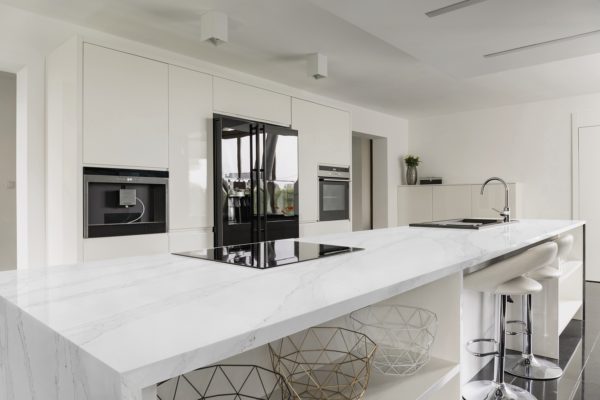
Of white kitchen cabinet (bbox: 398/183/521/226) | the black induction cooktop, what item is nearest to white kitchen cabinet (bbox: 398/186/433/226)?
white kitchen cabinet (bbox: 398/183/521/226)

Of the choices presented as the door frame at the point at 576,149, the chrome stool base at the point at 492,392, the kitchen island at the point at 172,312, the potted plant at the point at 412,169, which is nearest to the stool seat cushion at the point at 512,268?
the kitchen island at the point at 172,312

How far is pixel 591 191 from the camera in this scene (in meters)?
5.23

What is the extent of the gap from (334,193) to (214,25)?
2148 mm

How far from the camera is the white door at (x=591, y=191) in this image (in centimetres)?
520

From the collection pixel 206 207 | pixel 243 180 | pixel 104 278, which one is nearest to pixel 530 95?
pixel 243 180

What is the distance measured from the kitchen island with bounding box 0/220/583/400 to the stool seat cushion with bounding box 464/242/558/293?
15.8 inches

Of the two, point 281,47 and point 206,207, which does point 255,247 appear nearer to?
point 206,207

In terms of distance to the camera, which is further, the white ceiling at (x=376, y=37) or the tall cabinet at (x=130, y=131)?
the tall cabinet at (x=130, y=131)

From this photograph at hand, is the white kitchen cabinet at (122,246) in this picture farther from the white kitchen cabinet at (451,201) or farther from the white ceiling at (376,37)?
the white kitchen cabinet at (451,201)

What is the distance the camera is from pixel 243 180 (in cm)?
335

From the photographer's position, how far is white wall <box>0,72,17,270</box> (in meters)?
4.25

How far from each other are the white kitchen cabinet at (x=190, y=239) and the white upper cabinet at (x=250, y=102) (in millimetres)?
952

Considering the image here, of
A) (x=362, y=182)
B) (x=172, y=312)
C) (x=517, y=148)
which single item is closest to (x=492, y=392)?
(x=172, y=312)

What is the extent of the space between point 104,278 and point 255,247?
0.67 m
